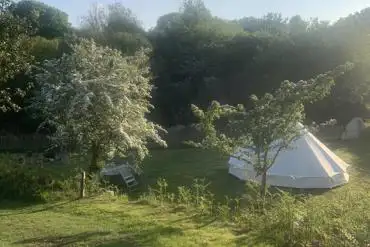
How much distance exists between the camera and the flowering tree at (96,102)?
11.7m

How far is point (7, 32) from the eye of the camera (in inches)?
314

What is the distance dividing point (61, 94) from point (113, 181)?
237 inches

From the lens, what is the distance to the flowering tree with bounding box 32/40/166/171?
460 inches

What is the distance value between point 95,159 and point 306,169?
8.23 m

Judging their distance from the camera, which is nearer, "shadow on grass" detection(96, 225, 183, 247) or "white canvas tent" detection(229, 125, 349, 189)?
"shadow on grass" detection(96, 225, 183, 247)

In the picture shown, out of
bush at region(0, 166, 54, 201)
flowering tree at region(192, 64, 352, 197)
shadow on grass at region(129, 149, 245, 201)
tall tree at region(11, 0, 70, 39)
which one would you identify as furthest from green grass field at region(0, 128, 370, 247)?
tall tree at region(11, 0, 70, 39)

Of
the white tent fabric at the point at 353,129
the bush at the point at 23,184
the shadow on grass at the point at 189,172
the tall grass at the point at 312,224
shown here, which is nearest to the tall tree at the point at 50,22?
the shadow on grass at the point at 189,172

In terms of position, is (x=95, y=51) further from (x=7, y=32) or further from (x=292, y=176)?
(x=292, y=176)

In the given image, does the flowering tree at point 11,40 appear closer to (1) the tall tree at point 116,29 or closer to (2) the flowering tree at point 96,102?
(2) the flowering tree at point 96,102

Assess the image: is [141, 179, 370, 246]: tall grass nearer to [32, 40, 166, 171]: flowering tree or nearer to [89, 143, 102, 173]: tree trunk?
[32, 40, 166, 171]: flowering tree

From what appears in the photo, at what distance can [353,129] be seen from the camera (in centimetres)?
3052

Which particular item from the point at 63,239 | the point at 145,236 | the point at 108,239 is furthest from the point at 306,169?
the point at 63,239

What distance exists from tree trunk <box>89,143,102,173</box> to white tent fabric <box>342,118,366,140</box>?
2113 centimetres

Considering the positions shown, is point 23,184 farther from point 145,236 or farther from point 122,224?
point 145,236
